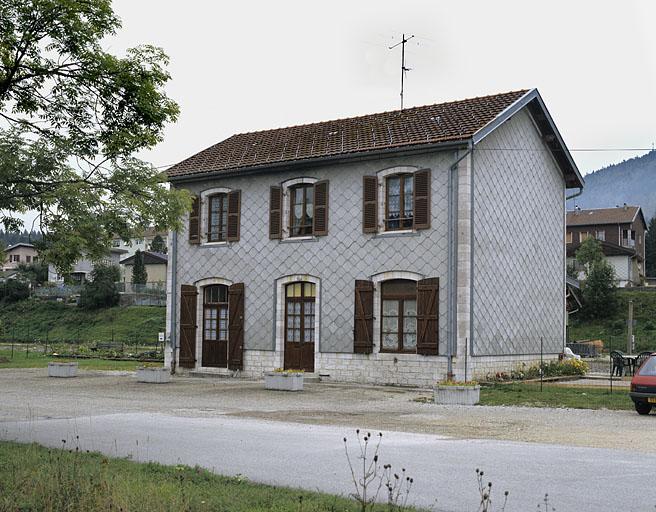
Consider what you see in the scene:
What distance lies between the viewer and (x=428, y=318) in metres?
21.1

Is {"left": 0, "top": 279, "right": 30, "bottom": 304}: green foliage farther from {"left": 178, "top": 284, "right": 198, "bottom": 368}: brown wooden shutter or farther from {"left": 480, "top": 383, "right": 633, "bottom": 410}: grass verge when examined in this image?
{"left": 480, "top": 383, "right": 633, "bottom": 410}: grass verge

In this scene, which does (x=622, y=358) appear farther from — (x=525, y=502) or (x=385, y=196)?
(x=525, y=502)

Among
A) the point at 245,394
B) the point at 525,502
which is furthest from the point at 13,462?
the point at 245,394

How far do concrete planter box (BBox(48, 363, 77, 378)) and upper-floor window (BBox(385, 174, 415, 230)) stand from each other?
408 inches

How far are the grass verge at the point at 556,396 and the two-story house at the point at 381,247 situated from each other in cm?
170

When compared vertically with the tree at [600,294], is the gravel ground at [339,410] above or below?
below

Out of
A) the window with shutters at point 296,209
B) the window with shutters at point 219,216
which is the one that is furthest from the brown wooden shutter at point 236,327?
the window with shutters at point 296,209

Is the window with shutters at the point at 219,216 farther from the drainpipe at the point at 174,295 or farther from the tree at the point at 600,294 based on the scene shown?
the tree at the point at 600,294

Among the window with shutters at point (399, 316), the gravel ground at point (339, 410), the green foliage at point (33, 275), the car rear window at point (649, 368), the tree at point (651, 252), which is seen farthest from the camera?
the tree at point (651, 252)

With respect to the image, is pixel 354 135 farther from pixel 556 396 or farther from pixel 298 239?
pixel 556 396

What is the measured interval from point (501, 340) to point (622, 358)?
4305 millimetres

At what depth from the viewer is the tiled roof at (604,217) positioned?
8582cm

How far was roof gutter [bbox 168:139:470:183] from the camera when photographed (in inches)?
834

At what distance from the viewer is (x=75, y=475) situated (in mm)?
7527
